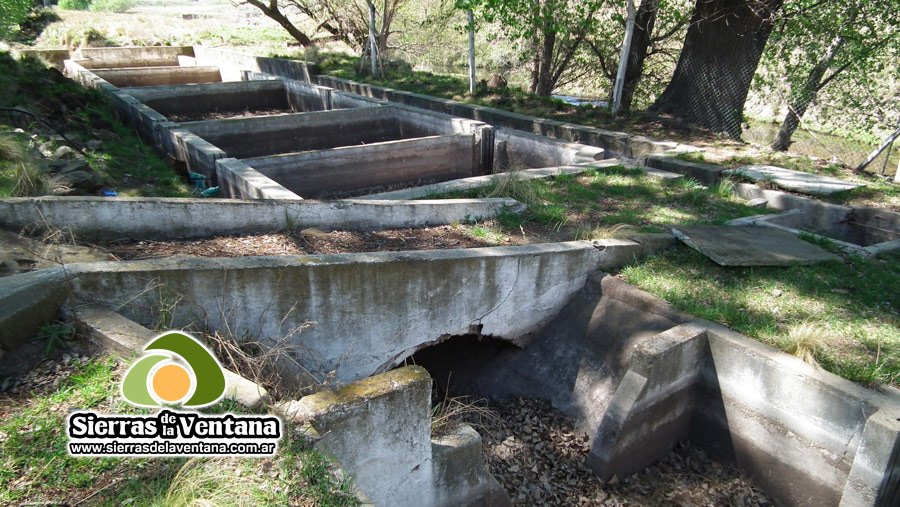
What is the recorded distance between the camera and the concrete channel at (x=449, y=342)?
3623 mm

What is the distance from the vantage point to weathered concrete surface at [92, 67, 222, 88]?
18531mm

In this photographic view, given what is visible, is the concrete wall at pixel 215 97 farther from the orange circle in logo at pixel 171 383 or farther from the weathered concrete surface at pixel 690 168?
the orange circle in logo at pixel 171 383

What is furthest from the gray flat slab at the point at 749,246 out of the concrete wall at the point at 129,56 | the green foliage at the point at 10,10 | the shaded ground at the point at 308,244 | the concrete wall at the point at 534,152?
the concrete wall at the point at 129,56

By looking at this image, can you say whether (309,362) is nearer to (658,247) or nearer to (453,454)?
(453,454)

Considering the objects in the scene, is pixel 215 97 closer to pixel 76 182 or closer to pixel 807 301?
pixel 76 182

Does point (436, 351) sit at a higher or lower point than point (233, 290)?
lower

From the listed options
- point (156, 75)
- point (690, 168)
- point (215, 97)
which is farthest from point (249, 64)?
point (690, 168)

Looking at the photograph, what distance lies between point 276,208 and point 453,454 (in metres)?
3.11

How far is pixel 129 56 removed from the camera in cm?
2267

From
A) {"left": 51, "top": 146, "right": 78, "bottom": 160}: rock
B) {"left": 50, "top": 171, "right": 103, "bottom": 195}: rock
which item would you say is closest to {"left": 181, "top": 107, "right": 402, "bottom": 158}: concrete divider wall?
{"left": 51, "top": 146, "right": 78, "bottom": 160}: rock

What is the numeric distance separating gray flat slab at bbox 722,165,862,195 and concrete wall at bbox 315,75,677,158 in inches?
59.1

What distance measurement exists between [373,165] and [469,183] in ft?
8.12

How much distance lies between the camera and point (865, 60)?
1195 centimetres

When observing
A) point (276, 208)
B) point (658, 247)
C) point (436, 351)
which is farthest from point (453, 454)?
point (658, 247)
